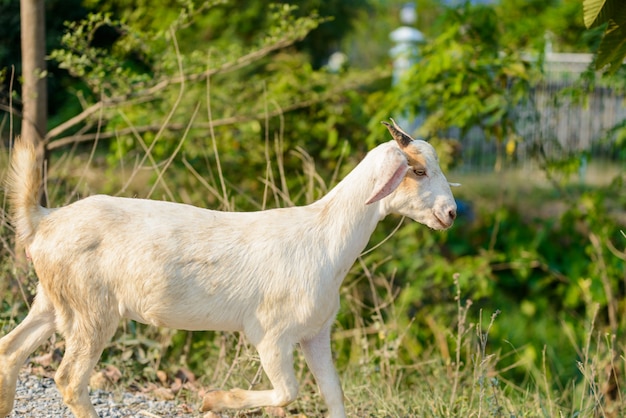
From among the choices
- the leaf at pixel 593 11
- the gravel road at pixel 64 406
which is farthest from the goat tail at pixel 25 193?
the leaf at pixel 593 11

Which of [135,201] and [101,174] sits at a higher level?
[135,201]

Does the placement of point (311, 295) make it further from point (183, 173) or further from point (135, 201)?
point (183, 173)

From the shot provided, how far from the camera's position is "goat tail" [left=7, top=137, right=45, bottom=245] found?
348 centimetres

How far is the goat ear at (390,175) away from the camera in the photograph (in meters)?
3.26

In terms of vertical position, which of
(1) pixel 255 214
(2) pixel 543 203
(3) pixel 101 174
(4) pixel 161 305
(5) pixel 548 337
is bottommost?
(5) pixel 548 337

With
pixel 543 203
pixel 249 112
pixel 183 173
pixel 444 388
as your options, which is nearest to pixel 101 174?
pixel 183 173

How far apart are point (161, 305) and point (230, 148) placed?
4520 millimetres

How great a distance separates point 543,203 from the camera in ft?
36.2

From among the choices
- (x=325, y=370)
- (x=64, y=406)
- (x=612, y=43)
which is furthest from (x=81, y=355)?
(x=612, y=43)

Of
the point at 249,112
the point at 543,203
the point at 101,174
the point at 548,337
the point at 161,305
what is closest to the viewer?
the point at 161,305

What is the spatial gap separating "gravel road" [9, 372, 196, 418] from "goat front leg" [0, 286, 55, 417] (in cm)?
49

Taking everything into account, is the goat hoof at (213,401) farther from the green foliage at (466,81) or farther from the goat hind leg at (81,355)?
the green foliage at (466,81)

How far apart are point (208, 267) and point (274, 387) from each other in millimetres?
559

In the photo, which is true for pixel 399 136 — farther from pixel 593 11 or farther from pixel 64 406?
pixel 64 406
